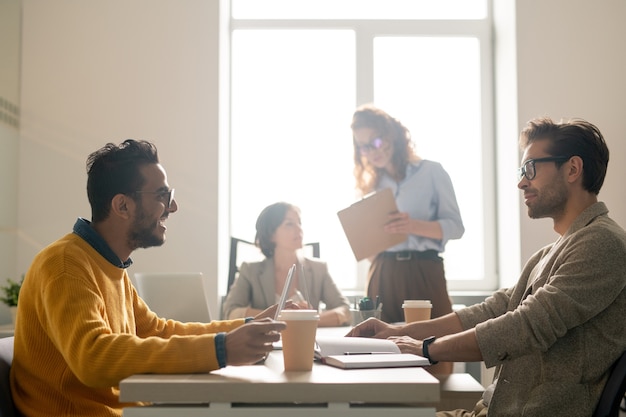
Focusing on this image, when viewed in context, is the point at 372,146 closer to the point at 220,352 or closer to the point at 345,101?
the point at 345,101

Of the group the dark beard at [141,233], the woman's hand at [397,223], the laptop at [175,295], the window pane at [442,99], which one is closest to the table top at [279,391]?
the dark beard at [141,233]

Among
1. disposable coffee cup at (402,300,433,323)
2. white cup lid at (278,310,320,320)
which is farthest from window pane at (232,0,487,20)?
white cup lid at (278,310,320,320)

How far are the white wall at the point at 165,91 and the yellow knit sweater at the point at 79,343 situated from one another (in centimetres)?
274

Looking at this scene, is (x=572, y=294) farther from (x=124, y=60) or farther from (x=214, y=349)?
(x=124, y=60)

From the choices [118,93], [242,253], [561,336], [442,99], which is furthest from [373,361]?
[442,99]

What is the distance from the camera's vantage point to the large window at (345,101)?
5078mm

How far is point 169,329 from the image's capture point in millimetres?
2188

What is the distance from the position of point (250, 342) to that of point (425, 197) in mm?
2238

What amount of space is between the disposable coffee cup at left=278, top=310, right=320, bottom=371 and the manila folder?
170 centimetres

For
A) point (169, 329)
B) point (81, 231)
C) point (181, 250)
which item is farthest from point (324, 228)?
point (81, 231)

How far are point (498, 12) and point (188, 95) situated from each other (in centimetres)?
216

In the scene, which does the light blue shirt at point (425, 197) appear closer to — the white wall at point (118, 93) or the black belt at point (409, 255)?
the black belt at point (409, 255)

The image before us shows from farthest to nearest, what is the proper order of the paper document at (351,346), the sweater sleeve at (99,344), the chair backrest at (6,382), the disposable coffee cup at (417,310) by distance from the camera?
the disposable coffee cup at (417,310) → the paper document at (351,346) → the chair backrest at (6,382) → the sweater sleeve at (99,344)

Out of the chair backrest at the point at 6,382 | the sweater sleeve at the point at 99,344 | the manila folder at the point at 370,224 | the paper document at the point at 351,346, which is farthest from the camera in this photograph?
the manila folder at the point at 370,224
